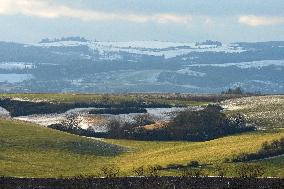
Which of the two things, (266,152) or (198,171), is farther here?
(266,152)

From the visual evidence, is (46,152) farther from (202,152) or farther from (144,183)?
(144,183)

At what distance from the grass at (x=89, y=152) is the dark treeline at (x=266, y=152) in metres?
1.74

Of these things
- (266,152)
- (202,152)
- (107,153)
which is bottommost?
(107,153)

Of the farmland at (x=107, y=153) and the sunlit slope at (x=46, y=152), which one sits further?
the sunlit slope at (x=46, y=152)

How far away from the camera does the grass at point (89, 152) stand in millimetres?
99375

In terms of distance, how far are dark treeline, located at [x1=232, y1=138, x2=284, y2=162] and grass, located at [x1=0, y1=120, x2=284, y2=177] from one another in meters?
1.74

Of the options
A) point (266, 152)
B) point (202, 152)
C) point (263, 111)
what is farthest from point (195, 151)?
point (263, 111)

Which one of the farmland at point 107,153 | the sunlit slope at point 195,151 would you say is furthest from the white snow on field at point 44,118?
the sunlit slope at point 195,151

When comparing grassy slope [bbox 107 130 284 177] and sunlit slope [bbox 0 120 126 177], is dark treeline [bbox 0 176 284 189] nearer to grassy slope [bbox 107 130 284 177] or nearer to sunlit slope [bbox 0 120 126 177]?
grassy slope [bbox 107 130 284 177]

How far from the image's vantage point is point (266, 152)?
4213 inches

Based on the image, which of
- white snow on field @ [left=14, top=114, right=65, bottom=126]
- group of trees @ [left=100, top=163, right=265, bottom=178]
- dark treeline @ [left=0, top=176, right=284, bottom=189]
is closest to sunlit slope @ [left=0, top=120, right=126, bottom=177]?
group of trees @ [left=100, top=163, right=265, bottom=178]

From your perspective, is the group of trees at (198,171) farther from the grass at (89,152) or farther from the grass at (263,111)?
the grass at (263,111)

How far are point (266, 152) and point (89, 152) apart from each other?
33.2 metres

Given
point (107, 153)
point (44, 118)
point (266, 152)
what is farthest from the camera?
point (44, 118)
